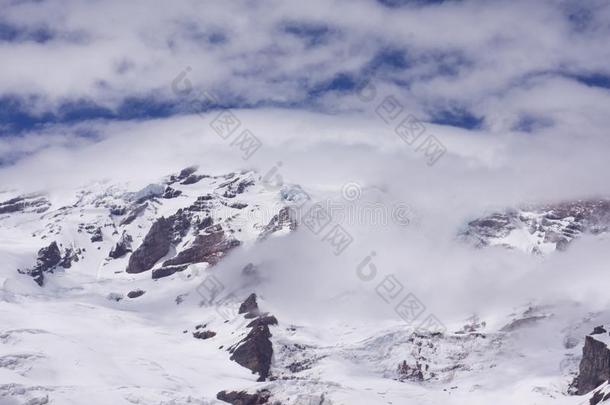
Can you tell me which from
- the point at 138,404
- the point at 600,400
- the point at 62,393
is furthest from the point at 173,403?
the point at 600,400

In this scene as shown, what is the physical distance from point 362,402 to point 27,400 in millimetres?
69145

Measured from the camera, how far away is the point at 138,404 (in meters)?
196

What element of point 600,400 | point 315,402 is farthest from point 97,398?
point 600,400

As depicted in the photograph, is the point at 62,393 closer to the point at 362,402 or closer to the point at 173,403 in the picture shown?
the point at 173,403

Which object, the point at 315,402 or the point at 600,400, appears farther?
the point at 315,402

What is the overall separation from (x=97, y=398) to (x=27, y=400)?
45.7 ft

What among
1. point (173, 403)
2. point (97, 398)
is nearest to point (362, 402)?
point (173, 403)

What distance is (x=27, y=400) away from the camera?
18988 centimetres

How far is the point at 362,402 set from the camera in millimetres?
199250

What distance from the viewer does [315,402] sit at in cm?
19875

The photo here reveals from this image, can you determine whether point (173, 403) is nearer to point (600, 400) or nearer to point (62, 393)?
point (62, 393)

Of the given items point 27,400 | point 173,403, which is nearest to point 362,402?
point 173,403

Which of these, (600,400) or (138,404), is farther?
(138,404)

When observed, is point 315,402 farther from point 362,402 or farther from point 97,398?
point 97,398
